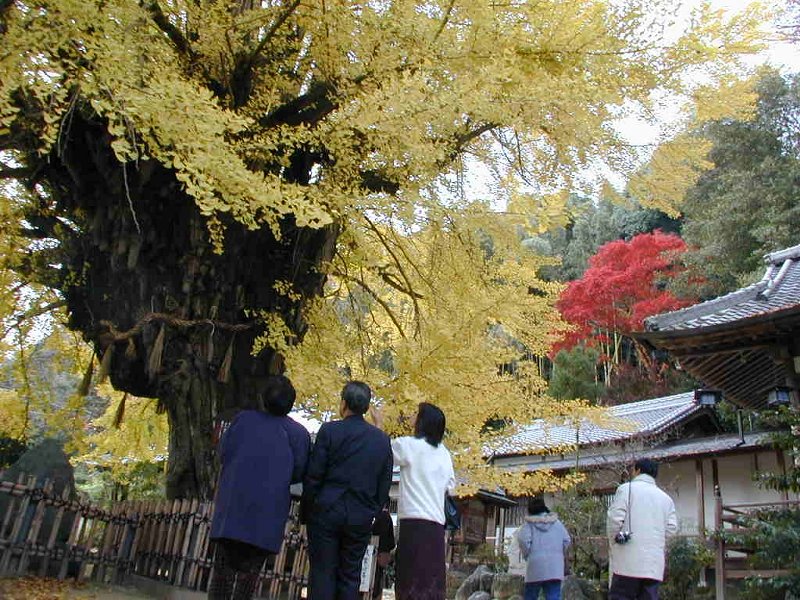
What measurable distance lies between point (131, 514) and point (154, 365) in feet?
5.04

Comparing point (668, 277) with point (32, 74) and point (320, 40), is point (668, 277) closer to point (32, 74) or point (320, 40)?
point (320, 40)

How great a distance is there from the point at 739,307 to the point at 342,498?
5.42 metres

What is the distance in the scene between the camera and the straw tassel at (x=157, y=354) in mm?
6461

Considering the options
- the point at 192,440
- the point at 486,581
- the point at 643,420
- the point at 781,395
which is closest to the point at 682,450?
the point at 643,420

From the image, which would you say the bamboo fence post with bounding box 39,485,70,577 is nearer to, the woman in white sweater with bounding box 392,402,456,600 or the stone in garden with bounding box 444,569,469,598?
the woman in white sweater with bounding box 392,402,456,600

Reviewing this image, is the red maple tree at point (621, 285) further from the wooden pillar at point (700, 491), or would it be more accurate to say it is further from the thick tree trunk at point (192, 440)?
the thick tree trunk at point (192, 440)

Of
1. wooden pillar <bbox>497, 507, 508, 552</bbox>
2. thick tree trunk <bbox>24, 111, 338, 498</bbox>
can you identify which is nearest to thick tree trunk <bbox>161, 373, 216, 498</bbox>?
thick tree trunk <bbox>24, 111, 338, 498</bbox>

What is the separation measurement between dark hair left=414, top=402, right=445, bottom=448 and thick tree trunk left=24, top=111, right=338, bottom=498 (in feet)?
10.7

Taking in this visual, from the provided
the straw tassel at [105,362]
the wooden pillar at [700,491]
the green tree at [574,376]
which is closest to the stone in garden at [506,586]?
the wooden pillar at [700,491]

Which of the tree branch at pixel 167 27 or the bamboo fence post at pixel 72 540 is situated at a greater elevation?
the tree branch at pixel 167 27

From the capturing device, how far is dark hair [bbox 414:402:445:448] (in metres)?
4.04

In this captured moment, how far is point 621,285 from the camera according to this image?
91.1 ft

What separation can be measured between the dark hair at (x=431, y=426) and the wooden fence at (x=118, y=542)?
96.2 inches

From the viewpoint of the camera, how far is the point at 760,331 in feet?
21.7
